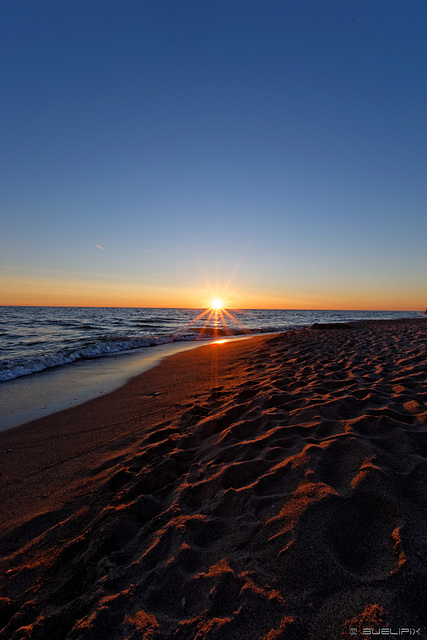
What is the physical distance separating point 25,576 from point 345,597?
2.01 meters

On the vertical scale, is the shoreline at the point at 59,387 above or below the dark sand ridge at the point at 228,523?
below

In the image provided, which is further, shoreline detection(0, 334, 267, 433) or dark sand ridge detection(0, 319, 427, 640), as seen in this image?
shoreline detection(0, 334, 267, 433)

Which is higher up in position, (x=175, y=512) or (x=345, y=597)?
(x=345, y=597)

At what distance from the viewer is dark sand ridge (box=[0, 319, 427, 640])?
1407 mm

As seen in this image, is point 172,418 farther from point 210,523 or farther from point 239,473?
point 210,523

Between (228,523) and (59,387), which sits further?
(59,387)

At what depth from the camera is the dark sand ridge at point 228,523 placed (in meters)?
1.41

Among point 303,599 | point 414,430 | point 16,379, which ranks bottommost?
point 16,379

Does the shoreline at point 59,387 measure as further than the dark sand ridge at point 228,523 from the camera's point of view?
Yes

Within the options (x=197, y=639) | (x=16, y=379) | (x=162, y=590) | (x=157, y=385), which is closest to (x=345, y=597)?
(x=197, y=639)

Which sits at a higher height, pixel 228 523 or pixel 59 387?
pixel 228 523

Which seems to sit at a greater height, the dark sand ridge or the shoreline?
the dark sand ridge

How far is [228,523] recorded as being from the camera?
2059 millimetres

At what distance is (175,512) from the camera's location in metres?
2.28
